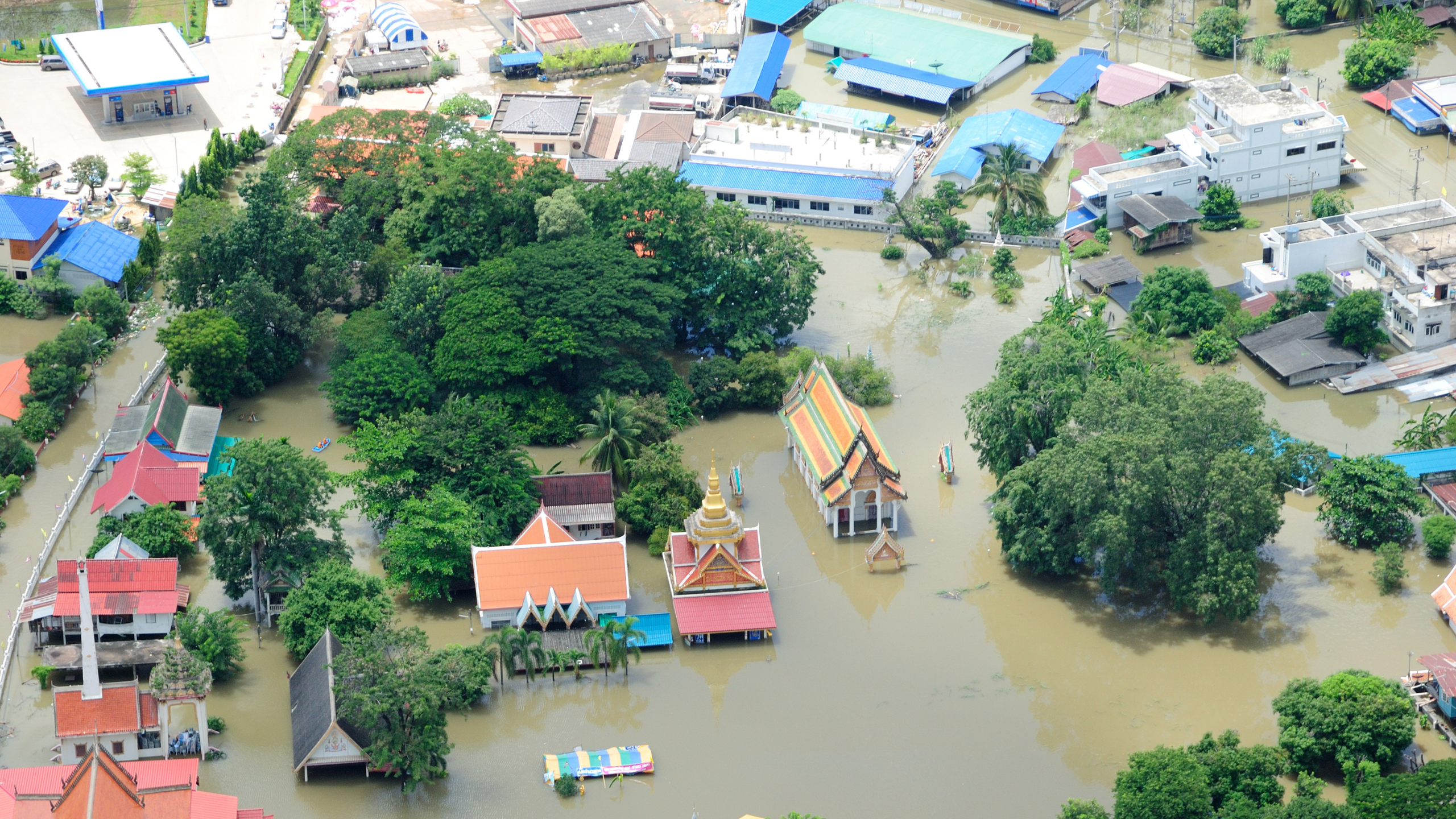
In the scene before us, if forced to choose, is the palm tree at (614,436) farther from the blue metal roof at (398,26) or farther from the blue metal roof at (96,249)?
the blue metal roof at (398,26)

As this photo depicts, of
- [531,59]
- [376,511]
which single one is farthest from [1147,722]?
[531,59]

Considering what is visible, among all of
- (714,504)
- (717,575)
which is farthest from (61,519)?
(717,575)

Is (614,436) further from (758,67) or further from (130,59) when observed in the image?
(130,59)

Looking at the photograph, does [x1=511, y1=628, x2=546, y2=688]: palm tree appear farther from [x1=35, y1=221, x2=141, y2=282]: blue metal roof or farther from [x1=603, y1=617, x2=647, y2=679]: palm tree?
[x1=35, y1=221, x2=141, y2=282]: blue metal roof

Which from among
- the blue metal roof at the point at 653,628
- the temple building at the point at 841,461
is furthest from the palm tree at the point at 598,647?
the temple building at the point at 841,461

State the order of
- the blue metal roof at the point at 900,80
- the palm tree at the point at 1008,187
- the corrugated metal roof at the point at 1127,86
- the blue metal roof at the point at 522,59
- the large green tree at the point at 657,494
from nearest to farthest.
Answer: the large green tree at the point at 657,494 → the palm tree at the point at 1008,187 → the corrugated metal roof at the point at 1127,86 → the blue metal roof at the point at 900,80 → the blue metal roof at the point at 522,59

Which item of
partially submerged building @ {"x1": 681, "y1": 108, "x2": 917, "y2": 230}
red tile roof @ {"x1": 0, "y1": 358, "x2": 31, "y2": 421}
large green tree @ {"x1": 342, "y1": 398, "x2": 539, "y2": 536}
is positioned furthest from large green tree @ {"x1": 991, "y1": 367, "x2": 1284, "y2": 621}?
red tile roof @ {"x1": 0, "y1": 358, "x2": 31, "y2": 421}
